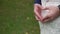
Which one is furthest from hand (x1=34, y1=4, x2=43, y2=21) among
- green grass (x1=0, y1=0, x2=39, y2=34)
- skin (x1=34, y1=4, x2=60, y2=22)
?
green grass (x1=0, y1=0, x2=39, y2=34)

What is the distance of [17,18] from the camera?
8.93 feet

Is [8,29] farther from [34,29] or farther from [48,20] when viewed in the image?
[48,20]

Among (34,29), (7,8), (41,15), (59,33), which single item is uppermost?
(41,15)

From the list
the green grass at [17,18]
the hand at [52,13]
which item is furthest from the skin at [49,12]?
the green grass at [17,18]

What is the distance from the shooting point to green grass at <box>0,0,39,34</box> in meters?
2.49

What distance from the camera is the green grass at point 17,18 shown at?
2.49 metres

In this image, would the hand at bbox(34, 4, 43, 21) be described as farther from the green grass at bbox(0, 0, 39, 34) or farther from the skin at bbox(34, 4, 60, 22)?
the green grass at bbox(0, 0, 39, 34)

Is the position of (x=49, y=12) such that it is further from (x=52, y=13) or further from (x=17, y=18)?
(x=17, y=18)

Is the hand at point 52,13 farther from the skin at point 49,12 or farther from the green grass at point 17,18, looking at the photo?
the green grass at point 17,18

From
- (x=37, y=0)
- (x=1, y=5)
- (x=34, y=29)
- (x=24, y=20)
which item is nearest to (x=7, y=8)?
(x=1, y=5)

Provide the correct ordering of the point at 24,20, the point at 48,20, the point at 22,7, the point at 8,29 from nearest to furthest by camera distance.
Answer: the point at 48,20, the point at 8,29, the point at 24,20, the point at 22,7

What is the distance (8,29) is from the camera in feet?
8.23

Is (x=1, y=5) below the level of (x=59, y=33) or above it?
below

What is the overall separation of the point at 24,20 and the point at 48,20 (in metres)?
1.62
